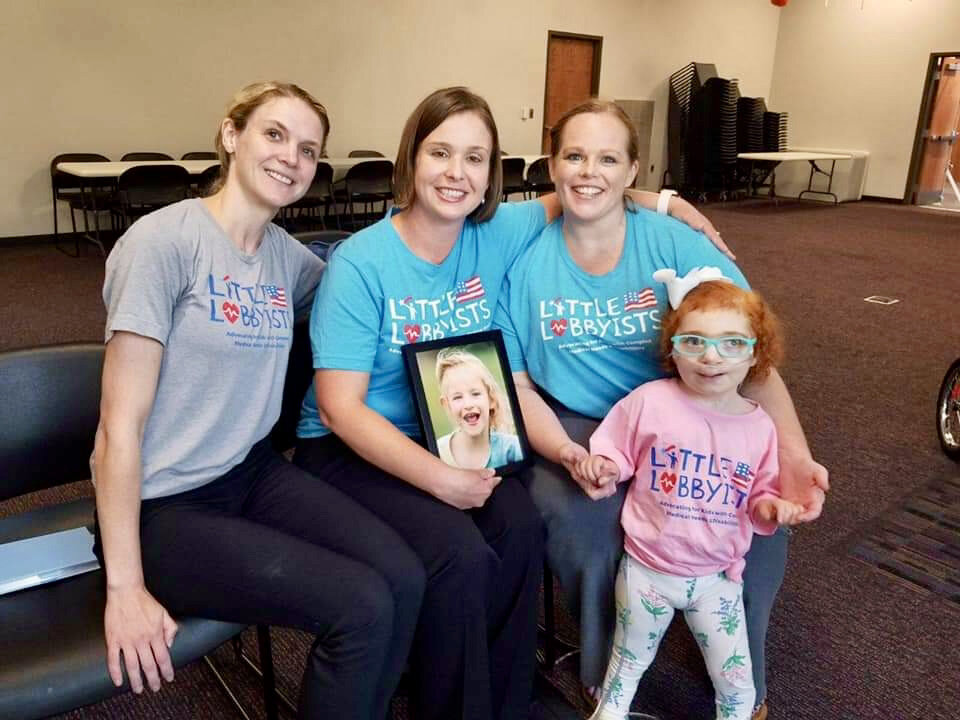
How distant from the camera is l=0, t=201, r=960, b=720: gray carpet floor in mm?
1831

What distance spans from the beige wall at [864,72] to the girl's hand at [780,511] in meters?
12.3

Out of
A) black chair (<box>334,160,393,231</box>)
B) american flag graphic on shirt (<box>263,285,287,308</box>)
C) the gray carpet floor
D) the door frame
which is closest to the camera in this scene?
american flag graphic on shirt (<box>263,285,287,308</box>)

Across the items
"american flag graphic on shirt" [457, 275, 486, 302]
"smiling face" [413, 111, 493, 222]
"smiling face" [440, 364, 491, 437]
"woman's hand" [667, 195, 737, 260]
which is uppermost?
"smiling face" [413, 111, 493, 222]

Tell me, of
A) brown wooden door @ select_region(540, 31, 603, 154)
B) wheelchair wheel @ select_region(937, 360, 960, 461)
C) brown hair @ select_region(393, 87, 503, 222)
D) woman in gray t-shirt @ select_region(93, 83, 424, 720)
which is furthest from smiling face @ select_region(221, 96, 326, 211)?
brown wooden door @ select_region(540, 31, 603, 154)

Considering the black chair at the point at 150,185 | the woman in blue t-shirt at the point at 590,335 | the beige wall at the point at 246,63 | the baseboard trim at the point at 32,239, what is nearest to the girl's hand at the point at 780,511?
the woman in blue t-shirt at the point at 590,335

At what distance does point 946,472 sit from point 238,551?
2.91 metres

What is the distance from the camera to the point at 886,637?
2059 mm

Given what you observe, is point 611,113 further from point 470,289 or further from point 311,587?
point 311,587

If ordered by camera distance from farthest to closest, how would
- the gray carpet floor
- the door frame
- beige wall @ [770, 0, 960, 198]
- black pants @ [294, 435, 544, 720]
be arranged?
beige wall @ [770, 0, 960, 198], the door frame, the gray carpet floor, black pants @ [294, 435, 544, 720]

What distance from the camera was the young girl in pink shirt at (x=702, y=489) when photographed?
4.99 ft

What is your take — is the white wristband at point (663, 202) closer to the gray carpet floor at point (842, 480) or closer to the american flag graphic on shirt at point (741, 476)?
the american flag graphic on shirt at point (741, 476)

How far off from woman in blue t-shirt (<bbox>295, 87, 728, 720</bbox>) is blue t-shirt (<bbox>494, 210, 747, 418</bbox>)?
11cm

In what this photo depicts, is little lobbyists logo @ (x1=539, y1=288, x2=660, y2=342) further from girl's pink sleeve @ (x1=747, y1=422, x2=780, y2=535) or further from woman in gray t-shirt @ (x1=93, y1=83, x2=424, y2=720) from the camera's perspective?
woman in gray t-shirt @ (x1=93, y1=83, x2=424, y2=720)

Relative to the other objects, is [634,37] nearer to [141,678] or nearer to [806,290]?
[806,290]
